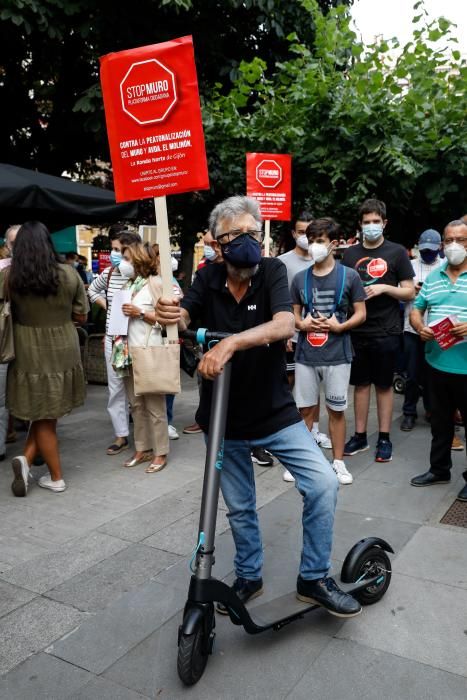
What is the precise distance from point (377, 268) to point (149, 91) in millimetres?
2943

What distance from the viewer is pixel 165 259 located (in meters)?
2.95

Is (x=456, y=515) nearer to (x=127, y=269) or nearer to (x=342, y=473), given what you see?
(x=342, y=473)

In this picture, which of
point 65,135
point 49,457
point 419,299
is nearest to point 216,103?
point 65,135

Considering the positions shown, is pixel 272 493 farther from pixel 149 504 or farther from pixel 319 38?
pixel 319 38

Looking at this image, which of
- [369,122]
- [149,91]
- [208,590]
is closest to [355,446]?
[208,590]

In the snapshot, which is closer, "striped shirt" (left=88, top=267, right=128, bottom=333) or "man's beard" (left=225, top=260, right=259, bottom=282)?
"man's beard" (left=225, top=260, right=259, bottom=282)

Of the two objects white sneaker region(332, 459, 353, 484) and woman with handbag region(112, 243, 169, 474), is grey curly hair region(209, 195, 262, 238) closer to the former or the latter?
woman with handbag region(112, 243, 169, 474)

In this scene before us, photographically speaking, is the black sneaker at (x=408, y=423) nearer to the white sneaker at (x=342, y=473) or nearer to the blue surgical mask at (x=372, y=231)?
the white sneaker at (x=342, y=473)

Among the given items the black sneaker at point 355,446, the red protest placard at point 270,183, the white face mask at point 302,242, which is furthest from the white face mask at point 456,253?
the red protest placard at point 270,183

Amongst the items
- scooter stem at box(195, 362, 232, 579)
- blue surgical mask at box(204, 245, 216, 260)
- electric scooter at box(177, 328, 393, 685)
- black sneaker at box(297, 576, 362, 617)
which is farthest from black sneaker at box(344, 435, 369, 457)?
scooter stem at box(195, 362, 232, 579)

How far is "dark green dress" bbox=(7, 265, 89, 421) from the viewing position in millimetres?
4746

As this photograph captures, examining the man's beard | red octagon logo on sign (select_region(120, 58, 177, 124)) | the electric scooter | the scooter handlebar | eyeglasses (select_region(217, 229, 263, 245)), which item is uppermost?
red octagon logo on sign (select_region(120, 58, 177, 124))

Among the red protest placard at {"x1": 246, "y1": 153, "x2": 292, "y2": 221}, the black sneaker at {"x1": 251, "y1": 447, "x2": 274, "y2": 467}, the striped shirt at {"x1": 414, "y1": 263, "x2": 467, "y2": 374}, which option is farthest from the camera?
the red protest placard at {"x1": 246, "y1": 153, "x2": 292, "y2": 221}

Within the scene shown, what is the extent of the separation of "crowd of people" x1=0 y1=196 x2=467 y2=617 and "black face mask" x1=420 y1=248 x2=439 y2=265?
0.02 m
